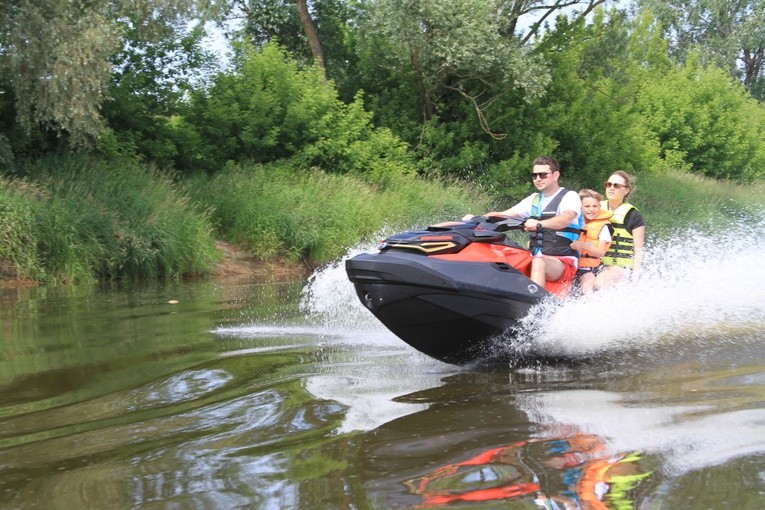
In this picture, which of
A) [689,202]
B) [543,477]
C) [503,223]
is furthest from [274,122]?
[543,477]

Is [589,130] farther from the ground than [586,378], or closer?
farther from the ground

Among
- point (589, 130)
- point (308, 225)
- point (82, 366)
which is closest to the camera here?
point (82, 366)

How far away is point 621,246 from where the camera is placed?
23.7 ft

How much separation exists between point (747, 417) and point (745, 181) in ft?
123

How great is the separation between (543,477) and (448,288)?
2224mm

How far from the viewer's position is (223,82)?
2111 centimetres

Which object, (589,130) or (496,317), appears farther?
(589,130)

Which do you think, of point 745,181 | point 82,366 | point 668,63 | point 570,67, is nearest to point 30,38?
point 82,366

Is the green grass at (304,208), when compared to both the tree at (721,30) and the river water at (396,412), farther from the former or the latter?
the tree at (721,30)

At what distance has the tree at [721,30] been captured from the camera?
56031 millimetres

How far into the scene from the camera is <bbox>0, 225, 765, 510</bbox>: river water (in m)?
3.41

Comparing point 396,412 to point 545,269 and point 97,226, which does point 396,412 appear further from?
point 97,226

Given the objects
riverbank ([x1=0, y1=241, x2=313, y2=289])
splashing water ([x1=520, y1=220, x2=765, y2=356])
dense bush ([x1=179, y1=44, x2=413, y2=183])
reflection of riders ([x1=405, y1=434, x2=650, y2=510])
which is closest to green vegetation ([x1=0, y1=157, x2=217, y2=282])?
riverbank ([x1=0, y1=241, x2=313, y2=289])

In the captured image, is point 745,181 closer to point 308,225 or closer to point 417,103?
point 417,103
